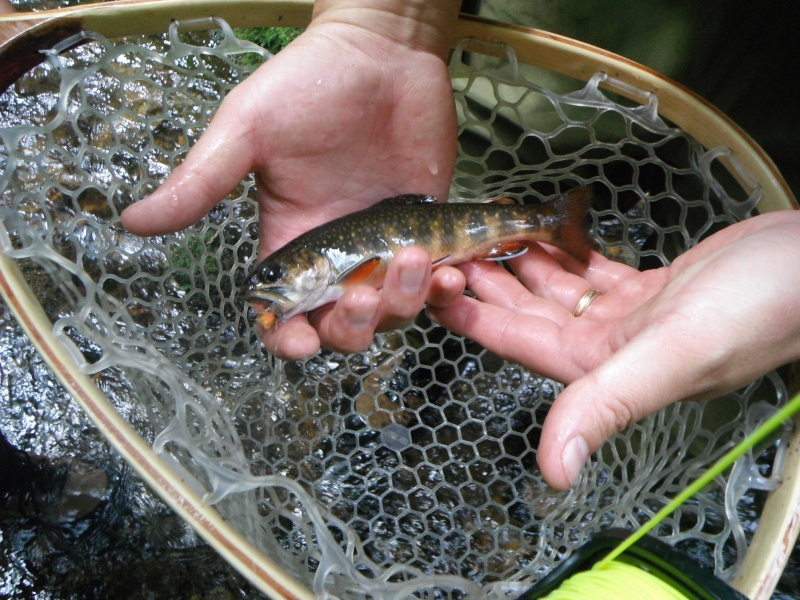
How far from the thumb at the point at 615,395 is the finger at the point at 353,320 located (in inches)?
25.4

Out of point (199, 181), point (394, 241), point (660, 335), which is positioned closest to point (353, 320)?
point (394, 241)

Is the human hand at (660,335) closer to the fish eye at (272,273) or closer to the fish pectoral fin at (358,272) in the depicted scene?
the fish pectoral fin at (358,272)

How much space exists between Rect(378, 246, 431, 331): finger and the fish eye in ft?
1.17

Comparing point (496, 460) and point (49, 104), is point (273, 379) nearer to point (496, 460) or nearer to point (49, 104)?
point (496, 460)

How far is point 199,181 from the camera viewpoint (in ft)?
6.31

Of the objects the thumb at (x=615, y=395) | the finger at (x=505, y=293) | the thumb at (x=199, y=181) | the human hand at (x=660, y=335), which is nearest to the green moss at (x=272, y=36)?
the thumb at (x=199, y=181)

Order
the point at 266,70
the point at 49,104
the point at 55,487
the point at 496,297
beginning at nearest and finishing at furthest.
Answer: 1. the point at 266,70
2. the point at 496,297
3. the point at 55,487
4. the point at 49,104

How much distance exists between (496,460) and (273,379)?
1.05 meters

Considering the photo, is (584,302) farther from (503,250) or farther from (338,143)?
(338,143)

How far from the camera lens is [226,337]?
2.90 metres

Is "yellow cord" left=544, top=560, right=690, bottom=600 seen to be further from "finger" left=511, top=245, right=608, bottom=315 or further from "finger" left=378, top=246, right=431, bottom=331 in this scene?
"finger" left=511, top=245, right=608, bottom=315

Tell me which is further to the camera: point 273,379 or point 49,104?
point 49,104

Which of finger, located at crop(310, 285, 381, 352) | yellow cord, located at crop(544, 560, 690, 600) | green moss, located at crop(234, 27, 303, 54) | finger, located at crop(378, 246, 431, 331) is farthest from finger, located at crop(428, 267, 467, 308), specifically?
green moss, located at crop(234, 27, 303, 54)

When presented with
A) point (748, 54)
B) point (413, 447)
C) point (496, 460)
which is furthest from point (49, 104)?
point (748, 54)
